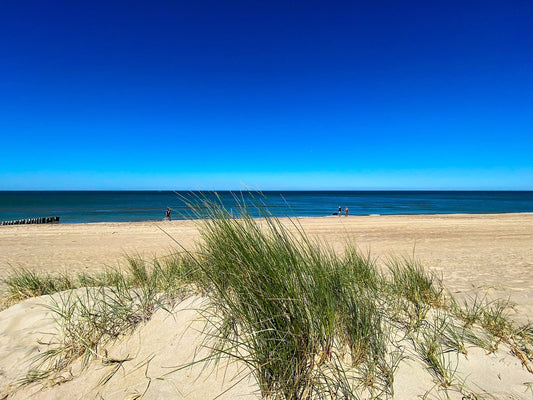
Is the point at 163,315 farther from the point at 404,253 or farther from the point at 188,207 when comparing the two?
the point at 404,253

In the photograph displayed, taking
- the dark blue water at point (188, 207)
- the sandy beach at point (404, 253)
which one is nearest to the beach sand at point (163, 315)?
the sandy beach at point (404, 253)

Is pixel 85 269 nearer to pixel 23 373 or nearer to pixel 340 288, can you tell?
pixel 23 373

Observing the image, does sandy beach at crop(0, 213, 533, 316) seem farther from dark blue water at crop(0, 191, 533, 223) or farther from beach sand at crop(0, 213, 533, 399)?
dark blue water at crop(0, 191, 533, 223)

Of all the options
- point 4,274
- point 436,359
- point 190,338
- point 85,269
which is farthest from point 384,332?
point 4,274

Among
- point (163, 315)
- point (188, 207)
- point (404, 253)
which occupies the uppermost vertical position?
point (188, 207)

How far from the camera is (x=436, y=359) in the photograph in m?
2.06

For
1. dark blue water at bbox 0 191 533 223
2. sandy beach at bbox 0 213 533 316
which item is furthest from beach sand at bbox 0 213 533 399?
dark blue water at bbox 0 191 533 223

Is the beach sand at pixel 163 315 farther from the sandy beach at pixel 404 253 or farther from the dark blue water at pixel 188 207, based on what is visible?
the dark blue water at pixel 188 207

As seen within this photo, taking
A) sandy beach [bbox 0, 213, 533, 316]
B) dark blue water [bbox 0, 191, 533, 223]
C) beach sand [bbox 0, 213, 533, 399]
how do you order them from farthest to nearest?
1. sandy beach [bbox 0, 213, 533, 316]
2. dark blue water [bbox 0, 191, 533, 223]
3. beach sand [bbox 0, 213, 533, 399]

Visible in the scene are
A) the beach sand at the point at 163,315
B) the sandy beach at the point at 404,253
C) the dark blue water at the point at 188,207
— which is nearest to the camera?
the beach sand at the point at 163,315

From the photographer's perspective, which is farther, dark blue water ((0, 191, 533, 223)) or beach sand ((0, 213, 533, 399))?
dark blue water ((0, 191, 533, 223))

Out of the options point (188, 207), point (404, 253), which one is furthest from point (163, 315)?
point (404, 253)

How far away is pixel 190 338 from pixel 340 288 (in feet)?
4.40

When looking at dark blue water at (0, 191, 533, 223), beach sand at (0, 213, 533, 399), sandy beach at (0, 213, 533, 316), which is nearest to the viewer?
beach sand at (0, 213, 533, 399)
